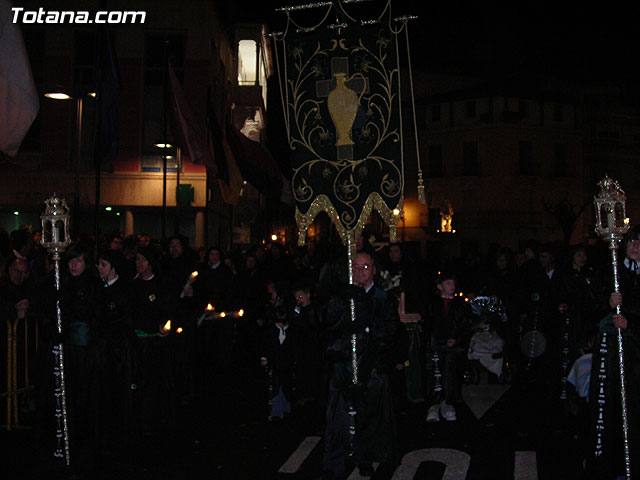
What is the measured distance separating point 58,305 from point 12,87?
2021mm

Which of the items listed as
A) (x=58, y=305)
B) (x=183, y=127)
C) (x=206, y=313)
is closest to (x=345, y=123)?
(x=58, y=305)

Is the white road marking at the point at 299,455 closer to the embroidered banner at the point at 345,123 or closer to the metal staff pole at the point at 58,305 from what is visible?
the metal staff pole at the point at 58,305

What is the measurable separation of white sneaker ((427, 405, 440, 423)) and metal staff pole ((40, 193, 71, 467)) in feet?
13.9

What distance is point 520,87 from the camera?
184 ft

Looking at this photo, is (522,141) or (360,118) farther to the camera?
(522,141)

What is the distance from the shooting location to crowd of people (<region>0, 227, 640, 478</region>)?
7012 mm

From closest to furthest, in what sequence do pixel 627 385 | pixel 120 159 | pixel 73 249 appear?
pixel 627 385 < pixel 73 249 < pixel 120 159

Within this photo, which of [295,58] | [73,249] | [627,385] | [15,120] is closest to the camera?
[627,385]

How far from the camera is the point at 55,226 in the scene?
7.51 meters

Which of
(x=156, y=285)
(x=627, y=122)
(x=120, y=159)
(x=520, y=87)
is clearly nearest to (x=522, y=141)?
(x=520, y=87)

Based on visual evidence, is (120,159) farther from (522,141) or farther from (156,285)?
(522,141)

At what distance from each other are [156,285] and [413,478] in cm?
377

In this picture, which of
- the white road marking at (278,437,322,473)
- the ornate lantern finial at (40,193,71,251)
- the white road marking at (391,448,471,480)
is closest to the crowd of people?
the ornate lantern finial at (40,193,71,251)

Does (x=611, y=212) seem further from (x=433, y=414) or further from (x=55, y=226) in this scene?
(x=55, y=226)
